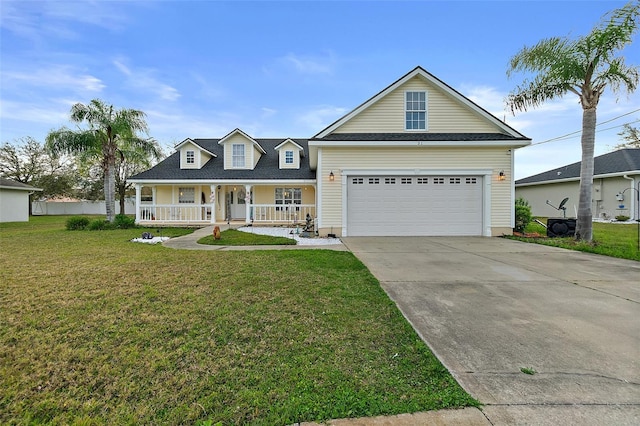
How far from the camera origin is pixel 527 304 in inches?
153

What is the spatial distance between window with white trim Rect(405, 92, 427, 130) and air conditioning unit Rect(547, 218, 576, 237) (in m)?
6.21

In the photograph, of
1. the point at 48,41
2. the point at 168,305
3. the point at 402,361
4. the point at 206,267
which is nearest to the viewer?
the point at 402,361

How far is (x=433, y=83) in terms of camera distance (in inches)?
454

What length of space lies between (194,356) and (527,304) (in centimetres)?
423

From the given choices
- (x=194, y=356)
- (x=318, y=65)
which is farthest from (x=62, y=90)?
(x=194, y=356)

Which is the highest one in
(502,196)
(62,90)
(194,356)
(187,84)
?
(187,84)

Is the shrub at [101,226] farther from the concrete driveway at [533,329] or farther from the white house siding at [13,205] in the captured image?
the concrete driveway at [533,329]

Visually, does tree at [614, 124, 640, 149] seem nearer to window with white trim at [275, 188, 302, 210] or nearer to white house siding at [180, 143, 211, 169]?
window with white trim at [275, 188, 302, 210]

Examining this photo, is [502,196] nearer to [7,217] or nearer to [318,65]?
[318,65]

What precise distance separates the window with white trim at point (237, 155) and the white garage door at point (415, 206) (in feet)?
27.8

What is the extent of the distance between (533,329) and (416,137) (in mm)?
9289

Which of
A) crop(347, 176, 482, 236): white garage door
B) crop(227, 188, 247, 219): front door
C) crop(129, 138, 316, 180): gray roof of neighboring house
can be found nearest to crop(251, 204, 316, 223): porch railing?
crop(129, 138, 316, 180): gray roof of neighboring house

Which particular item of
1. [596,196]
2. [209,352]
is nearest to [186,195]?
[209,352]

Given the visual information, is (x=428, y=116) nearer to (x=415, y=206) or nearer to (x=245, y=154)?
(x=415, y=206)
